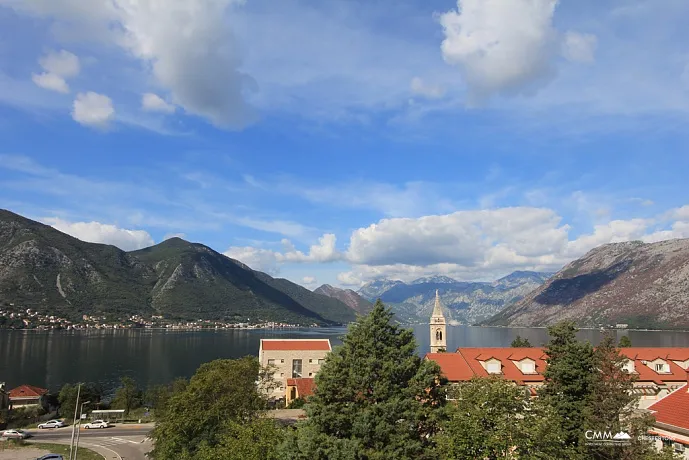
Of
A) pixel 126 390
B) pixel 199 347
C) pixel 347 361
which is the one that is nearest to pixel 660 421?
pixel 347 361

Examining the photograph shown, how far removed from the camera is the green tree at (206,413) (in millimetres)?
29562

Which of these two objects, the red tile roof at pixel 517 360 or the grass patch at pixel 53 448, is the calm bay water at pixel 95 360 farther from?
the red tile roof at pixel 517 360

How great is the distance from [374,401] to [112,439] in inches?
1447

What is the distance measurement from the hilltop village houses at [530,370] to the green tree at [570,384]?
2133 millimetres

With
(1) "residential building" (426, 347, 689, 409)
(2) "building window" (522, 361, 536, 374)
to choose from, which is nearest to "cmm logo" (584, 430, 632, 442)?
(1) "residential building" (426, 347, 689, 409)

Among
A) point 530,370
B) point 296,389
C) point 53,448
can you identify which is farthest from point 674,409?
point 53,448

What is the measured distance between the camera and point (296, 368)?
66062 mm

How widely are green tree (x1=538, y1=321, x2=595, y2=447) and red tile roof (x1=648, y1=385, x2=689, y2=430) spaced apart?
11.3ft

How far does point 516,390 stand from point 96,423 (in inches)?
2017

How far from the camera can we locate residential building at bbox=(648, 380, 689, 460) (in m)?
21.6

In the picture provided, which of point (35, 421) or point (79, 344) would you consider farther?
point (79, 344)

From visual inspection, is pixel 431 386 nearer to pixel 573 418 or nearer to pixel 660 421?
pixel 573 418

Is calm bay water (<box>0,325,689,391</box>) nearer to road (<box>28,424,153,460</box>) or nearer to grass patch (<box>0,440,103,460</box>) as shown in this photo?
road (<box>28,424,153,460</box>)

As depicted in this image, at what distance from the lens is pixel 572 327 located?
29.6 m
